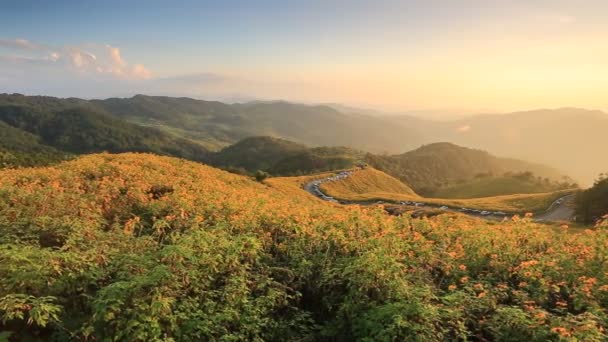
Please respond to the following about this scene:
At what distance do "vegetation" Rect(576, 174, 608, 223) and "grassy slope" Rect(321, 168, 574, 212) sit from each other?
10.6 metres

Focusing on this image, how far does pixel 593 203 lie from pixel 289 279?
5886 centimetres

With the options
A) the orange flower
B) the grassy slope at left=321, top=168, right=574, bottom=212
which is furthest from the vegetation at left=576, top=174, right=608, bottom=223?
the orange flower

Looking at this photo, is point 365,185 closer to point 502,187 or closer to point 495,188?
point 495,188

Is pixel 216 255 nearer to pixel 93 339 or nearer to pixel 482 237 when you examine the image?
pixel 93 339

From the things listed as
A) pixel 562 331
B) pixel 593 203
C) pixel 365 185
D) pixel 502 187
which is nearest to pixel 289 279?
pixel 562 331

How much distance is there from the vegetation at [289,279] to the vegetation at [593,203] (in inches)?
1820

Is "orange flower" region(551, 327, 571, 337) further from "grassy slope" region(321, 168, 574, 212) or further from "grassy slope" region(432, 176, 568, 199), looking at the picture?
"grassy slope" region(432, 176, 568, 199)

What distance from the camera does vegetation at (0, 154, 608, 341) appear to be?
825cm

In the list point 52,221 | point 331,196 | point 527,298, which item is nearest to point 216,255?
point 52,221

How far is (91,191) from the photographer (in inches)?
757

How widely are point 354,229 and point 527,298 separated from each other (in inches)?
227

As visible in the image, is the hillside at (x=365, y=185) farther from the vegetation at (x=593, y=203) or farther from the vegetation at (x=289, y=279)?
the vegetation at (x=289, y=279)

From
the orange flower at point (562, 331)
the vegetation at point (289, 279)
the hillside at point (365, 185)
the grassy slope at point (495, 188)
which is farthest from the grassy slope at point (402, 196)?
the orange flower at point (562, 331)

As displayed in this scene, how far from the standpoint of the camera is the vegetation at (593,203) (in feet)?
169
